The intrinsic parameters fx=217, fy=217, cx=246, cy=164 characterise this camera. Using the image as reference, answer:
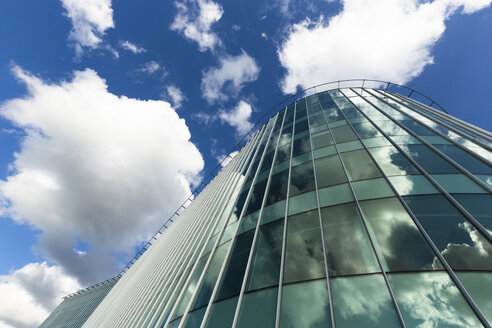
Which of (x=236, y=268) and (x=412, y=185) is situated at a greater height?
(x=412, y=185)

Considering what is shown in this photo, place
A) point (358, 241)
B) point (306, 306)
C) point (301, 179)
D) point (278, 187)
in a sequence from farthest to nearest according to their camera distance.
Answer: point (278, 187), point (301, 179), point (358, 241), point (306, 306)

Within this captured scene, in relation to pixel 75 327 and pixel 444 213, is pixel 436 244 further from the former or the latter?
pixel 75 327

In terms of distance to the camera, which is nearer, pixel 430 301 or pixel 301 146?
pixel 430 301

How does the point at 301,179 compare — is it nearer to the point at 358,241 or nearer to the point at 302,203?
the point at 302,203

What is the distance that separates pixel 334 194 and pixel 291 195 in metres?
2.05

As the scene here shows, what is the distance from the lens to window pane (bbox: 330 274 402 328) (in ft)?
16.8

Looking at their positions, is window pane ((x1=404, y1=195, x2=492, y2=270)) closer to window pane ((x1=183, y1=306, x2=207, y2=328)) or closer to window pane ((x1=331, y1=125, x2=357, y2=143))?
window pane ((x1=331, y1=125, x2=357, y2=143))

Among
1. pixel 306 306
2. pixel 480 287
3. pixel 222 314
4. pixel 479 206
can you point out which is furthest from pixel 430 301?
pixel 222 314

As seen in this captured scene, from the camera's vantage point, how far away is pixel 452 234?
6445 mm

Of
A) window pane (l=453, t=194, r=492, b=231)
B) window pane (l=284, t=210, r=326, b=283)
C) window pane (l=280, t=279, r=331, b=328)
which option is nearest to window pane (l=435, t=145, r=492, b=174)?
window pane (l=453, t=194, r=492, b=231)

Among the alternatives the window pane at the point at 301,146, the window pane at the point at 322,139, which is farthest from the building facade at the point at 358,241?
the window pane at the point at 301,146

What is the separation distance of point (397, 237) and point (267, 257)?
14.1 ft

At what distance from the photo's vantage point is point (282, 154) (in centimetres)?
1527

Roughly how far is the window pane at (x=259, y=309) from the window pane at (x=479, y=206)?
6.58 meters
